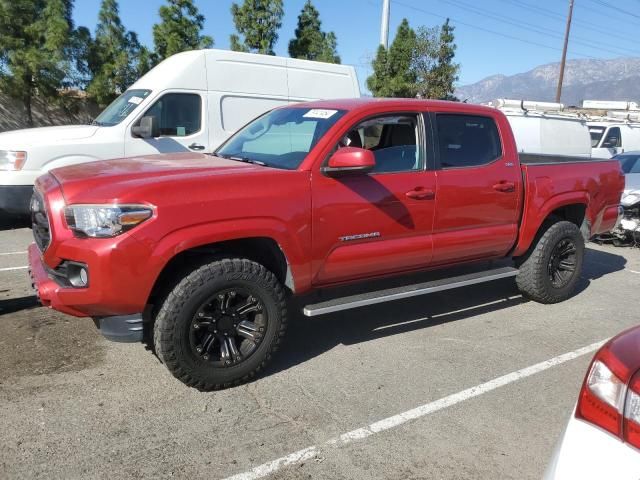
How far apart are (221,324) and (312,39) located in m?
16.7

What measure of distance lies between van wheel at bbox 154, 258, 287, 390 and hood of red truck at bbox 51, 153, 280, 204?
0.55 m

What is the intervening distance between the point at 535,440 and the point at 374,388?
3.35ft

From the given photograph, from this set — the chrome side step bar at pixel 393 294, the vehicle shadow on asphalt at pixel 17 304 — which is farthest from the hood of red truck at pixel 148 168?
the vehicle shadow on asphalt at pixel 17 304

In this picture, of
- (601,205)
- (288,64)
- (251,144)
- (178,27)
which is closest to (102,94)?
(178,27)

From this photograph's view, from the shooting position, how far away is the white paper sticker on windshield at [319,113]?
13.5ft

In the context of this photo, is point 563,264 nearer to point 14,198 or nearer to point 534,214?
point 534,214

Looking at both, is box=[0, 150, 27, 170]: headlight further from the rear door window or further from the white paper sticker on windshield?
the rear door window

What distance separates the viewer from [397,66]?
19.6m

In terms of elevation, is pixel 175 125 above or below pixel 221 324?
above

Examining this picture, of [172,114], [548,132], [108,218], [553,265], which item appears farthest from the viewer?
[548,132]

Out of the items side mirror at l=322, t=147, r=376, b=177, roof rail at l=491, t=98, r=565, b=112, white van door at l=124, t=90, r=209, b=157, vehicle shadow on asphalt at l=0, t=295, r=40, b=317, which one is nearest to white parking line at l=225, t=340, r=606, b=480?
side mirror at l=322, t=147, r=376, b=177

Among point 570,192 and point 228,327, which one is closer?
point 228,327

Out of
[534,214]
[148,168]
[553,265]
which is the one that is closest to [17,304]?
[148,168]

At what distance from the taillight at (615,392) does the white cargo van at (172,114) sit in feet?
22.3
